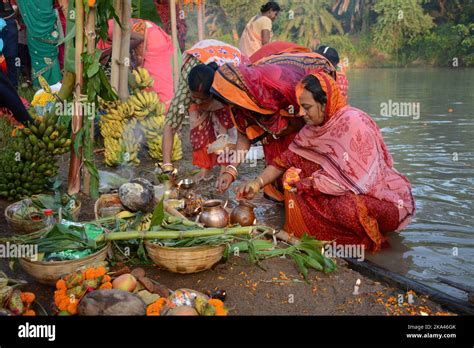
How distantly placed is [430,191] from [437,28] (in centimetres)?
2313

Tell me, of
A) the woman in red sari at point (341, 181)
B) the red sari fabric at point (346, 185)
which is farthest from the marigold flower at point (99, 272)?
the red sari fabric at point (346, 185)

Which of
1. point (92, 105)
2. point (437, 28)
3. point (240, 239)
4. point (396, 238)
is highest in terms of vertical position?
point (437, 28)

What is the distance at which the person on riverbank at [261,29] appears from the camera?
864cm

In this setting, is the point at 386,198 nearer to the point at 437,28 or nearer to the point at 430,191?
the point at 430,191

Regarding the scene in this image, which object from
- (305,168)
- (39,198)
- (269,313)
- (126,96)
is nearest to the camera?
(269,313)

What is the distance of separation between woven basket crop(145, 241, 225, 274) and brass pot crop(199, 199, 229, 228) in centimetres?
57

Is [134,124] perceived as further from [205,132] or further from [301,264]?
[301,264]

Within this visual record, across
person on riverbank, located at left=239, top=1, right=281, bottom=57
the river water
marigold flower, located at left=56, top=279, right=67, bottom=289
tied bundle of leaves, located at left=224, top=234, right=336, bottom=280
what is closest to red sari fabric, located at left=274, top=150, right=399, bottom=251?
the river water

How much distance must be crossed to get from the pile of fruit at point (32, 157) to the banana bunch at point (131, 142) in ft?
3.94

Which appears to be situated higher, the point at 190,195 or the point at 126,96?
the point at 126,96

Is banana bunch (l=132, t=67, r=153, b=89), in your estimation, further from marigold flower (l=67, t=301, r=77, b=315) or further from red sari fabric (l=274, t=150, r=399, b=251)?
marigold flower (l=67, t=301, r=77, b=315)

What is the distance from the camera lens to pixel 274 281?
3.23m

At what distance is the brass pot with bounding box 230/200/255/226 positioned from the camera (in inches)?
157
